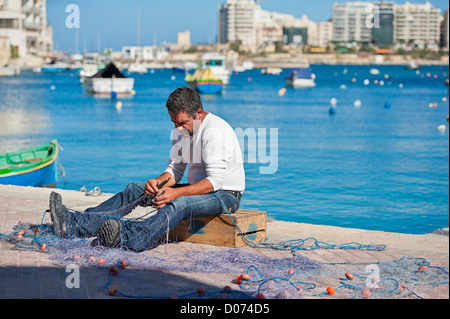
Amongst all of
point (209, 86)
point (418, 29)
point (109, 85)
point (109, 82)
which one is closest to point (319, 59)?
point (418, 29)

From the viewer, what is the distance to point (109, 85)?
46.2 m

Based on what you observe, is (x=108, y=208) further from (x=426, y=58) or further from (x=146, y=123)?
(x=426, y=58)

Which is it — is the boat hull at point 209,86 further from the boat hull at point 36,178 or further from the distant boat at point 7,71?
the distant boat at point 7,71

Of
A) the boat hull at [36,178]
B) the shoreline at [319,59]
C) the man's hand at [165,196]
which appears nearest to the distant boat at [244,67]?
the shoreline at [319,59]

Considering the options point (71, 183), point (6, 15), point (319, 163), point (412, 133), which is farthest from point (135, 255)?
point (6, 15)

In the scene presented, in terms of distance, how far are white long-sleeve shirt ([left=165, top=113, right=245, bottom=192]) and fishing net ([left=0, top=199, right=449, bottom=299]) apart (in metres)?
0.56

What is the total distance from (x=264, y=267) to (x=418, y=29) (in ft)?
651

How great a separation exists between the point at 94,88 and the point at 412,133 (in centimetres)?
2543

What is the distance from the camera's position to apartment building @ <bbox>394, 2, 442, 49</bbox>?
612ft

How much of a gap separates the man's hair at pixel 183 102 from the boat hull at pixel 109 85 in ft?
136

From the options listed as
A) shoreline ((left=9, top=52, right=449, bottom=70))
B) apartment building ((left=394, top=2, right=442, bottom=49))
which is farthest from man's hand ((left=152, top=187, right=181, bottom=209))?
apartment building ((left=394, top=2, right=442, bottom=49))

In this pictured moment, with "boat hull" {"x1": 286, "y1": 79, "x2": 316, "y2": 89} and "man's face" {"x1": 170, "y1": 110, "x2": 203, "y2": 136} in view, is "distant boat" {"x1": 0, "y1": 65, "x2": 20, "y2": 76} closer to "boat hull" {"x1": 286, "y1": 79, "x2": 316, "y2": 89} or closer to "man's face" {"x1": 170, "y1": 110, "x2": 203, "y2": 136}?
"boat hull" {"x1": 286, "y1": 79, "x2": 316, "y2": 89}

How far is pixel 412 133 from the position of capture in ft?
95.9

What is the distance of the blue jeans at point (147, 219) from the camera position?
5.27m
